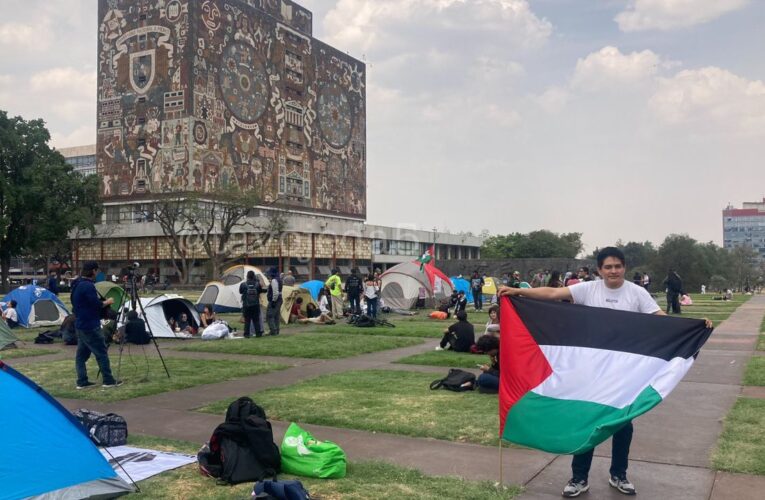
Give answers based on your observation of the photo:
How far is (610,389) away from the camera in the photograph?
5457mm

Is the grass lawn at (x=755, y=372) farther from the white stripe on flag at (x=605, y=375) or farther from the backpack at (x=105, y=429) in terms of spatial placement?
the backpack at (x=105, y=429)

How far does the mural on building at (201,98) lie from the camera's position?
214ft

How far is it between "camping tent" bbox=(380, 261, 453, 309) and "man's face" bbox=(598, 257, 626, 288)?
2319cm

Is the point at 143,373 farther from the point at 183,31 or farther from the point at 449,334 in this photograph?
the point at 183,31

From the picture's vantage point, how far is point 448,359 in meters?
13.4

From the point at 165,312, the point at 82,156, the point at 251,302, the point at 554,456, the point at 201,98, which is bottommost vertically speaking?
the point at 554,456

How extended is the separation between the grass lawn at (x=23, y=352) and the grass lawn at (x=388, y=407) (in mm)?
8087

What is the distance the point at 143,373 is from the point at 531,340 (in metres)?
8.71

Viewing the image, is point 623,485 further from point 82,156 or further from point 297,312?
point 82,156

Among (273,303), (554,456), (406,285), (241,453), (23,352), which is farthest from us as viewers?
(406,285)

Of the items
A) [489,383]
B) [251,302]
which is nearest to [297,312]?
[251,302]

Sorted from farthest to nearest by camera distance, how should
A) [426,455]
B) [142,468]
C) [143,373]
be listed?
[143,373], [426,455], [142,468]

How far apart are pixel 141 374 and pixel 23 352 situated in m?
5.42

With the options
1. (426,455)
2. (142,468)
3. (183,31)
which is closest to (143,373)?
(142,468)
